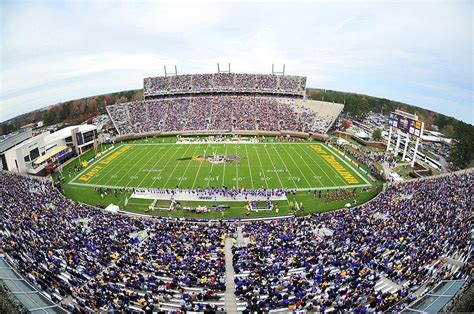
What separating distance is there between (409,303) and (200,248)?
39.4ft

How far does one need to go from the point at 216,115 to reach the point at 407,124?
3655 cm

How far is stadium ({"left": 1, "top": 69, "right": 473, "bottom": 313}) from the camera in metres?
14.9

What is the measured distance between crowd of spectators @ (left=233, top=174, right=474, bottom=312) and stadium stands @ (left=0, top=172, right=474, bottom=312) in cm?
6

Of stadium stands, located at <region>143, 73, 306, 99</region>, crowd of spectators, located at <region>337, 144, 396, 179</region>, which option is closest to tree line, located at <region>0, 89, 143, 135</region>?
stadium stands, located at <region>143, 73, 306, 99</region>

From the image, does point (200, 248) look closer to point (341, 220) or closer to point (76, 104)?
point (341, 220)

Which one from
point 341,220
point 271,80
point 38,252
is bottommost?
point 341,220

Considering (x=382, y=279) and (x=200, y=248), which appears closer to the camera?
(x=382, y=279)

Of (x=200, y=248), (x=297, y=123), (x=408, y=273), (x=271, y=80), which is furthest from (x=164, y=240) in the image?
(x=271, y=80)

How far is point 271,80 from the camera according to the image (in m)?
77.1

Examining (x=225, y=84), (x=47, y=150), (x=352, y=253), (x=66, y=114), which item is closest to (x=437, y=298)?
(x=352, y=253)

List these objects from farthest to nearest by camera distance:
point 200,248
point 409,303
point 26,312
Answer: point 200,248 → point 409,303 → point 26,312

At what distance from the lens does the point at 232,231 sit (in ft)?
75.3

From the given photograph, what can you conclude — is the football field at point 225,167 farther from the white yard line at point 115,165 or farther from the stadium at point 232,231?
the stadium at point 232,231

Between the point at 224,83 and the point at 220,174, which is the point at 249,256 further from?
the point at 224,83
